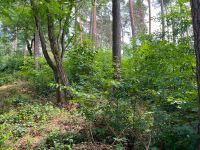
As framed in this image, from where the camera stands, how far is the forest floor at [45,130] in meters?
4.38

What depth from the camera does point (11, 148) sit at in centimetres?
467

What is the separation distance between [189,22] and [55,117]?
4.10 metres

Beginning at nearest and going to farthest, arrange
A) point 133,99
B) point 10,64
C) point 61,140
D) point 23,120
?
point 133,99
point 61,140
point 23,120
point 10,64

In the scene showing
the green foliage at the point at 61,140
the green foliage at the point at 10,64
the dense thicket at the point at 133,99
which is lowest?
the green foliage at the point at 61,140

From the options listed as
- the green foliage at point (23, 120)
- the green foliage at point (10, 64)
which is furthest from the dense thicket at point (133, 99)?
the green foliage at point (10, 64)

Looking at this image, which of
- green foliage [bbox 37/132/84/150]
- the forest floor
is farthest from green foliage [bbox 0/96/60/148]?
green foliage [bbox 37/132/84/150]

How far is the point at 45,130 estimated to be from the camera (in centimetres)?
548

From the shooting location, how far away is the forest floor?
438 cm

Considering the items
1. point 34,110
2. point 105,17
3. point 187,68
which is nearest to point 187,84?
point 187,68

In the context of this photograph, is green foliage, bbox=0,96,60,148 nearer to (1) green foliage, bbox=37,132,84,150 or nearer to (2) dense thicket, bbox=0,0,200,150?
(2) dense thicket, bbox=0,0,200,150

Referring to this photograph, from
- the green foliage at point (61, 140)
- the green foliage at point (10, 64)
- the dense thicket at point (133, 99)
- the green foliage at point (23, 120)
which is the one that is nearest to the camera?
the dense thicket at point (133, 99)

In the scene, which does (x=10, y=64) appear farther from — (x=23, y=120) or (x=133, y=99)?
(x=133, y=99)

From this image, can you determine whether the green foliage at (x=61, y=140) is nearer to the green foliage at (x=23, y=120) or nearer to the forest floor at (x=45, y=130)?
the forest floor at (x=45, y=130)

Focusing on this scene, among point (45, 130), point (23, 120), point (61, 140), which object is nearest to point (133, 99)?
point (61, 140)
